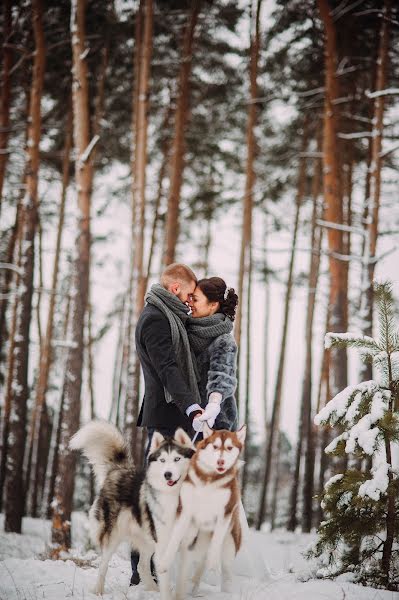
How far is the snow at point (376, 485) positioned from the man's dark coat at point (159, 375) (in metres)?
1.33

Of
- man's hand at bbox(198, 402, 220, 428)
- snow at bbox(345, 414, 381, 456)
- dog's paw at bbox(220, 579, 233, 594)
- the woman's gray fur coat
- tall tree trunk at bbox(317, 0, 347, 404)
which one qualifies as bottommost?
dog's paw at bbox(220, 579, 233, 594)

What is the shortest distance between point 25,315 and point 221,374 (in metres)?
7.61

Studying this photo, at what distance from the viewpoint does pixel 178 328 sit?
3.77m

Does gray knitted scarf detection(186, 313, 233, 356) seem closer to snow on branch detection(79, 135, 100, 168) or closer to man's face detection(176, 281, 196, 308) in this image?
man's face detection(176, 281, 196, 308)

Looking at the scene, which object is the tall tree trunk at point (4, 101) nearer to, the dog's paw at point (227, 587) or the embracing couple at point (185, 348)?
the embracing couple at point (185, 348)

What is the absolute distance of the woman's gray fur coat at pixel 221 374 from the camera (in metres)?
3.56

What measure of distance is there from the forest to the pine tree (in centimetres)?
2

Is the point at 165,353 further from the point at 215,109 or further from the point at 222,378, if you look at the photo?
the point at 215,109

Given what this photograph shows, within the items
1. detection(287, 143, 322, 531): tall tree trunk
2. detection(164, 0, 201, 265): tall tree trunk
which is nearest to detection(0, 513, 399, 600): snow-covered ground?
detection(164, 0, 201, 265): tall tree trunk

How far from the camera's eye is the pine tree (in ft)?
11.3

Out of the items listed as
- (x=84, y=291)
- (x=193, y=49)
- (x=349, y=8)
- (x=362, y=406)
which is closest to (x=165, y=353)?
(x=362, y=406)

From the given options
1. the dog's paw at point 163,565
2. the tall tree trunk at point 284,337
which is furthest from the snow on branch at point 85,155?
the tall tree trunk at point 284,337

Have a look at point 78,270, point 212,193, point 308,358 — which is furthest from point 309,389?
point 78,270

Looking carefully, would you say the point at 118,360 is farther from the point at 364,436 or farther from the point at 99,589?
the point at 364,436
